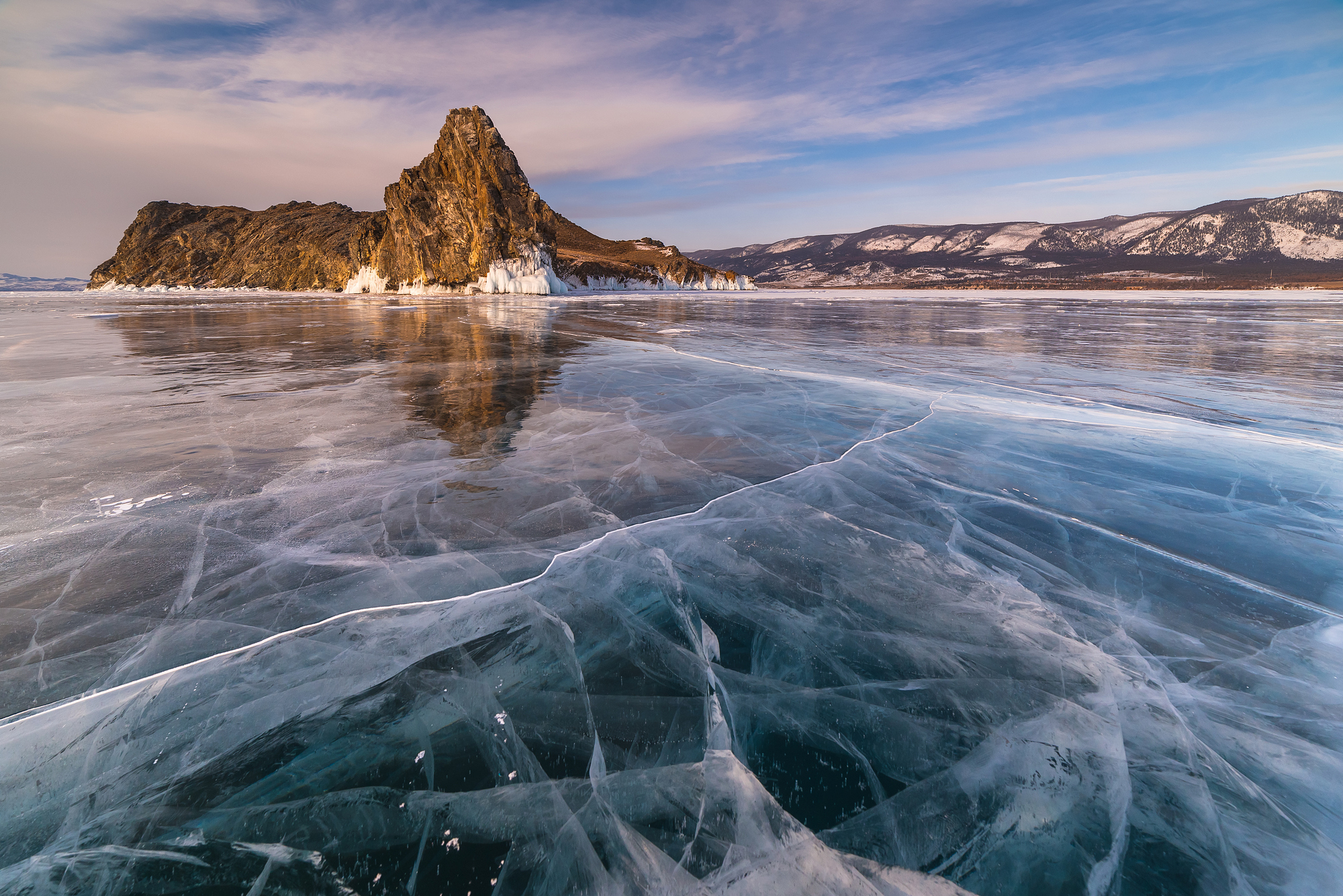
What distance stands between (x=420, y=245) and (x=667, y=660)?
3078 inches

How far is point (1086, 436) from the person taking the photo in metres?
4.98

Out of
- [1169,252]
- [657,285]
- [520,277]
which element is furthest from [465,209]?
[1169,252]

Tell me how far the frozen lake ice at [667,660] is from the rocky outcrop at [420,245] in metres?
64.4

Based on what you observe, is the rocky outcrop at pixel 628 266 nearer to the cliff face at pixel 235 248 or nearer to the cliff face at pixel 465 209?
the cliff face at pixel 465 209

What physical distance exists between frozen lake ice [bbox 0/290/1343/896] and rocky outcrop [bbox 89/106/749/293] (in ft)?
211

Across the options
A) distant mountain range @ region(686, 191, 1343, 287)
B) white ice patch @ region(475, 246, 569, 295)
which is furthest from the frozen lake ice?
distant mountain range @ region(686, 191, 1343, 287)

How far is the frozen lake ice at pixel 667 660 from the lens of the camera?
1.34m

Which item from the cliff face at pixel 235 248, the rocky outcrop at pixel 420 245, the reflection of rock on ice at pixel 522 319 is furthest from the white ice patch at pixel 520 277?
the cliff face at pixel 235 248

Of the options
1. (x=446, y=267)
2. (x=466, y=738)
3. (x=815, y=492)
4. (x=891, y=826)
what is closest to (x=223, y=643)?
(x=466, y=738)

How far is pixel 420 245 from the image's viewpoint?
6800 centimetres

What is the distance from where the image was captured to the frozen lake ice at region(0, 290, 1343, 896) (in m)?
1.34

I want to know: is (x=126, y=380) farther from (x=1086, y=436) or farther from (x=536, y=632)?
(x=1086, y=436)

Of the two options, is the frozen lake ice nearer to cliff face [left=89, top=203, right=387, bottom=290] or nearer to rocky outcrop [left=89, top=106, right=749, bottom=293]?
rocky outcrop [left=89, top=106, right=749, bottom=293]

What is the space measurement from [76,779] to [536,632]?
133 cm
